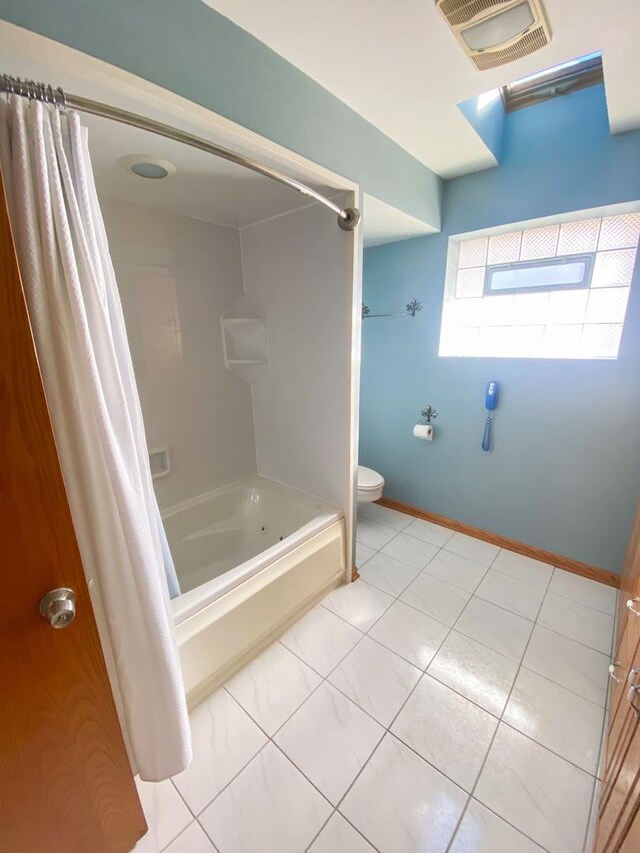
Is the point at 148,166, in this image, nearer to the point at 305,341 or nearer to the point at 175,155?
the point at 175,155

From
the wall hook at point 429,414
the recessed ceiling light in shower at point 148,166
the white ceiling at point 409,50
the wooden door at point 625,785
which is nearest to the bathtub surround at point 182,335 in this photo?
the recessed ceiling light in shower at point 148,166

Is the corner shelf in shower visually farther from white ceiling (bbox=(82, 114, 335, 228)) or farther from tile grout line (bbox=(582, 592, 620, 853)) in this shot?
tile grout line (bbox=(582, 592, 620, 853))

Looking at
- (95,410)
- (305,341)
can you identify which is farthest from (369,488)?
(95,410)

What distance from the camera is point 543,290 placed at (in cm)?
205

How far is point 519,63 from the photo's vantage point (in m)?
1.23

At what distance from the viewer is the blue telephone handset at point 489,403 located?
2.18m

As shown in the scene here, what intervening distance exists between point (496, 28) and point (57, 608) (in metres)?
2.00

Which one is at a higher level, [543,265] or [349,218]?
[349,218]

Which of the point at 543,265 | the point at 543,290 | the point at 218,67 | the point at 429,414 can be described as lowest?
the point at 429,414

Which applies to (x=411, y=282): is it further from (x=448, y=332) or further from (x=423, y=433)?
(x=423, y=433)

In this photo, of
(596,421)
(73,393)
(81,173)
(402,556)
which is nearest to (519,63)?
(81,173)

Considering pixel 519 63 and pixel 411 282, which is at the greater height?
pixel 519 63

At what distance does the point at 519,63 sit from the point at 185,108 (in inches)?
47.8

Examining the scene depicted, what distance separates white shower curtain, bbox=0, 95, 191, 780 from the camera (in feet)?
2.33
